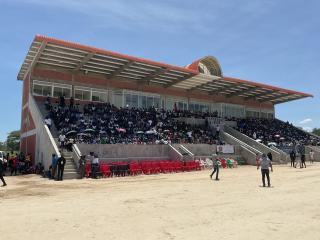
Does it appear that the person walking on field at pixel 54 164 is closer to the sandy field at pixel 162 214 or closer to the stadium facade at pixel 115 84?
the stadium facade at pixel 115 84

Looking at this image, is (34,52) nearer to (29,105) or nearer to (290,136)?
(29,105)

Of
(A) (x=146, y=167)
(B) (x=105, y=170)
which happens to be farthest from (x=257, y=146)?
(B) (x=105, y=170)

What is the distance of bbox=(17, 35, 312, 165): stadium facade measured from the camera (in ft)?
98.3

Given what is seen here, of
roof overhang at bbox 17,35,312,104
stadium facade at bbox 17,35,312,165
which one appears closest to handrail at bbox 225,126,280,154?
stadium facade at bbox 17,35,312,165

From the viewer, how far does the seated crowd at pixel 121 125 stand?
27.6 m

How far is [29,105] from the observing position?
104 feet

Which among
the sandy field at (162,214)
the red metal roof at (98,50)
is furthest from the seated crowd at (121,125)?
the sandy field at (162,214)

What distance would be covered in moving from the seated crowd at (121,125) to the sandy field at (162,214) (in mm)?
12867

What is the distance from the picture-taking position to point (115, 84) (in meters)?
37.6

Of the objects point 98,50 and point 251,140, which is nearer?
point 98,50

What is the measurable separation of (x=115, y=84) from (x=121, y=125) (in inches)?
296

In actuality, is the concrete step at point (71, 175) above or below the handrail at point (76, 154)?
below

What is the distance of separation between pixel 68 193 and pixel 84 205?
136 inches

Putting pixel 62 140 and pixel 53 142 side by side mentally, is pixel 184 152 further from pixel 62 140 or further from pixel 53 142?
pixel 53 142
